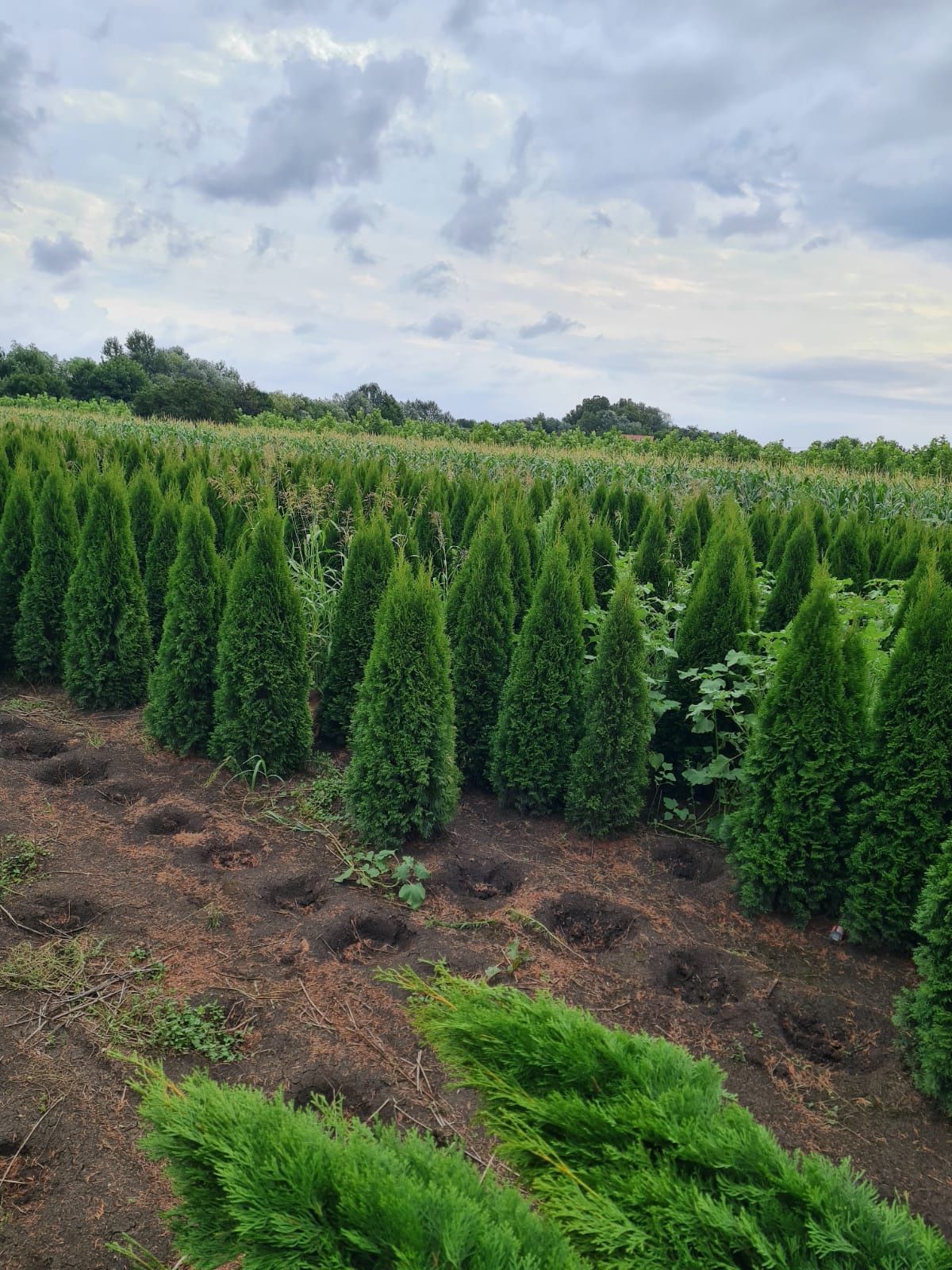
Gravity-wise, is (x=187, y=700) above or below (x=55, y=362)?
below

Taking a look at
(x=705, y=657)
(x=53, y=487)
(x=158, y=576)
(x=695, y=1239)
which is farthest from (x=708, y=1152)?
(x=53, y=487)

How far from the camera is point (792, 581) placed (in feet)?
23.3

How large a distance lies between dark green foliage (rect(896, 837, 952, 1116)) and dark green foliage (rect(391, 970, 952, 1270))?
2.23m

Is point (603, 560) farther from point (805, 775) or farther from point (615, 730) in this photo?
point (805, 775)

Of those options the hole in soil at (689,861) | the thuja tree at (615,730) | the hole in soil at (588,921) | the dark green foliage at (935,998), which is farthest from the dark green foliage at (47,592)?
the dark green foliage at (935,998)

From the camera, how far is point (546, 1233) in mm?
1126

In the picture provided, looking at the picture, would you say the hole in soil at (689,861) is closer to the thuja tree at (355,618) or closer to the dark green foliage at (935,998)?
the dark green foliage at (935,998)

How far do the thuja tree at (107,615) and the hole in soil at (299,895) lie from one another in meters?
3.42

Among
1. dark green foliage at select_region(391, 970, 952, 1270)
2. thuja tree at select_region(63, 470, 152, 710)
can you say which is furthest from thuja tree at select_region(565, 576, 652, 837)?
thuja tree at select_region(63, 470, 152, 710)

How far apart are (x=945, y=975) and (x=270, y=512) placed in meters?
4.85

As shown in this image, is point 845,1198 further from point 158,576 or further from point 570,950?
point 158,576

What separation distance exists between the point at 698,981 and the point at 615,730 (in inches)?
65.8

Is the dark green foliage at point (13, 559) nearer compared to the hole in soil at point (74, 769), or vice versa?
the hole in soil at point (74, 769)

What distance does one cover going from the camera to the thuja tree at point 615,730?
17.1 feet
